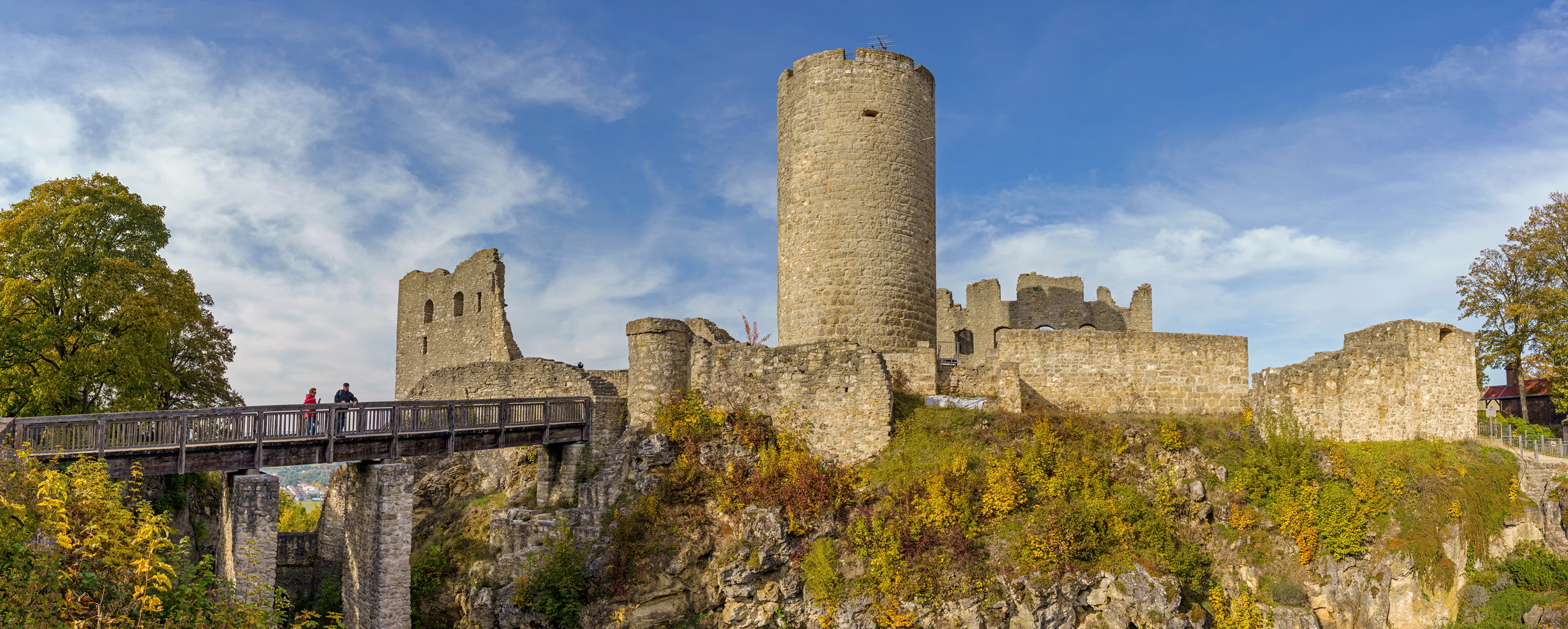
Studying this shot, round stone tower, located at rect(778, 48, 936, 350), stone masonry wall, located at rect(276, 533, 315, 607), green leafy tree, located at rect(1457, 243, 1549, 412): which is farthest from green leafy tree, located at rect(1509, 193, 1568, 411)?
stone masonry wall, located at rect(276, 533, 315, 607)

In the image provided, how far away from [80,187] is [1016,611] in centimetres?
2181

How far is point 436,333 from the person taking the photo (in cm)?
3091

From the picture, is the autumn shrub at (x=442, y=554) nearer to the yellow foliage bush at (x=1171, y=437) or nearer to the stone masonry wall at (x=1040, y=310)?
the yellow foliage bush at (x=1171, y=437)

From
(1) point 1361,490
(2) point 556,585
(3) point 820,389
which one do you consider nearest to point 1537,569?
(1) point 1361,490

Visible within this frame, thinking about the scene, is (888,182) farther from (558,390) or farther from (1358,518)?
A: (1358,518)

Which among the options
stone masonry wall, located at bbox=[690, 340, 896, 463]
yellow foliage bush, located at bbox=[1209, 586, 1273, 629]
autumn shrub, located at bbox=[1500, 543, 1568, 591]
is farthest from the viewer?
stone masonry wall, located at bbox=[690, 340, 896, 463]

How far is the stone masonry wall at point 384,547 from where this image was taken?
603 inches

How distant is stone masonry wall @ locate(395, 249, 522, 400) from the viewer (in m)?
28.8

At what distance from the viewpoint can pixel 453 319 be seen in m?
30.3

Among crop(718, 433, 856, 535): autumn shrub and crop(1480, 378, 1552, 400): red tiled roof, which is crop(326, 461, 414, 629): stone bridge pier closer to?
crop(718, 433, 856, 535): autumn shrub

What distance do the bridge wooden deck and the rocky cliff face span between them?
1780mm

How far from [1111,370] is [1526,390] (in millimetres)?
19505

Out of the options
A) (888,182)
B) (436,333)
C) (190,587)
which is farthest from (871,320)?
(436,333)

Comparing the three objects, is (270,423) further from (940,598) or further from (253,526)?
(940,598)
